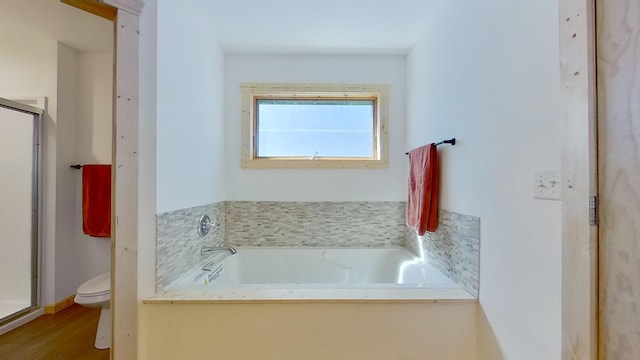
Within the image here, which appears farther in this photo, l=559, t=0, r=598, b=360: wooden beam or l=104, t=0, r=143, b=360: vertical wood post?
l=104, t=0, r=143, b=360: vertical wood post

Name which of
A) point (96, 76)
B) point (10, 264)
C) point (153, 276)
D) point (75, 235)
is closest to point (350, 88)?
point (153, 276)

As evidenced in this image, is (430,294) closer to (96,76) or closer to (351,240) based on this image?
(351,240)

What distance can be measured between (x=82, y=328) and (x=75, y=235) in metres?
0.88

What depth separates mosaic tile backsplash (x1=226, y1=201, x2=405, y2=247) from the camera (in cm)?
260

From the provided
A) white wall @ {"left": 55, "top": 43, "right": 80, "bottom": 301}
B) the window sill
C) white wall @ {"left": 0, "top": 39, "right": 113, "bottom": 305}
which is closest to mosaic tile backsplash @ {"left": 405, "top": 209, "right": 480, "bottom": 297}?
the window sill

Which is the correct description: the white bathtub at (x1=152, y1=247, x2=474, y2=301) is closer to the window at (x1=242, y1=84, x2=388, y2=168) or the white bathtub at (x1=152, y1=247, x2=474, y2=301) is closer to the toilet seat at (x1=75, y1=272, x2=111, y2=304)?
the toilet seat at (x1=75, y1=272, x2=111, y2=304)

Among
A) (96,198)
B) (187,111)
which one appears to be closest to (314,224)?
(187,111)

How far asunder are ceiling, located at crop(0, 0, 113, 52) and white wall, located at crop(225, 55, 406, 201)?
106cm

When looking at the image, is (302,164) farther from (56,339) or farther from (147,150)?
(56,339)

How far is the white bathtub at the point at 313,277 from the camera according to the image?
150 cm

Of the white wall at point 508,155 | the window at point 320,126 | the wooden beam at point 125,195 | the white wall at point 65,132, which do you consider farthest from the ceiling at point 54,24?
the white wall at point 508,155

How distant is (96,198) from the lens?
2494mm

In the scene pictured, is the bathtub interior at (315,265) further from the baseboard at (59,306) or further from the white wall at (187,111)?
the baseboard at (59,306)

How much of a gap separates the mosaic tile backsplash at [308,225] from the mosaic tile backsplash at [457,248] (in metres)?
0.61
